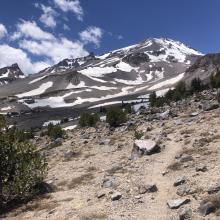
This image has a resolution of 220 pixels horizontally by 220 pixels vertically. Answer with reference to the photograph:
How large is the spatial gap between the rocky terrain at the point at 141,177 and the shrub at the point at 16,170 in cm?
104

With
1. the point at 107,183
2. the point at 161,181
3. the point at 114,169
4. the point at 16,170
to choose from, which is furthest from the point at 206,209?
the point at 16,170

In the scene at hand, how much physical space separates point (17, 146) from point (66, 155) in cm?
843

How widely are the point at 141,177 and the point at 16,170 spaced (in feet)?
20.5

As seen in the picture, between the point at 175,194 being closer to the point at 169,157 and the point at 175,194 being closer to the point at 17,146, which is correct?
the point at 169,157

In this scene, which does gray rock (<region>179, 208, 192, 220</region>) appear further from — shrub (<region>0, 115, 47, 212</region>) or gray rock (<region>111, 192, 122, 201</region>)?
shrub (<region>0, 115, 47, 212</region>)

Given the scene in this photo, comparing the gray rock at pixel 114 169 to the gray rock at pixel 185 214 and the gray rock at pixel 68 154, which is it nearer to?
the gray rock at pixel 68 154

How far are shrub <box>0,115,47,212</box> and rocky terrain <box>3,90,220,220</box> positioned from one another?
3.40ft

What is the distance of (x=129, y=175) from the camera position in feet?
74.7

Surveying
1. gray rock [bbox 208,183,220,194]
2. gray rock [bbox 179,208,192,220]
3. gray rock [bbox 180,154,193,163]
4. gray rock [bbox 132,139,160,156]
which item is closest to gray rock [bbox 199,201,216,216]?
gray rock [bbox 179,208,192,220]

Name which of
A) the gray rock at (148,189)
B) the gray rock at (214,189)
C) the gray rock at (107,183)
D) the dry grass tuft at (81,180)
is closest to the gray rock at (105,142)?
the dry grass tuft at (81,180)

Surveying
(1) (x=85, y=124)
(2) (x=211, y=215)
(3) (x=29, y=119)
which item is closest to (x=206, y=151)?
(2) (x=211, y=215)

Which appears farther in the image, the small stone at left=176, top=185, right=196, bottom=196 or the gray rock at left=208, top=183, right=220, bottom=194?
the small stone at left=176, top=185, right=196, bottom=196

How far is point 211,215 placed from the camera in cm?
1549

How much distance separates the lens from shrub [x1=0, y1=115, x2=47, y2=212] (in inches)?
877
